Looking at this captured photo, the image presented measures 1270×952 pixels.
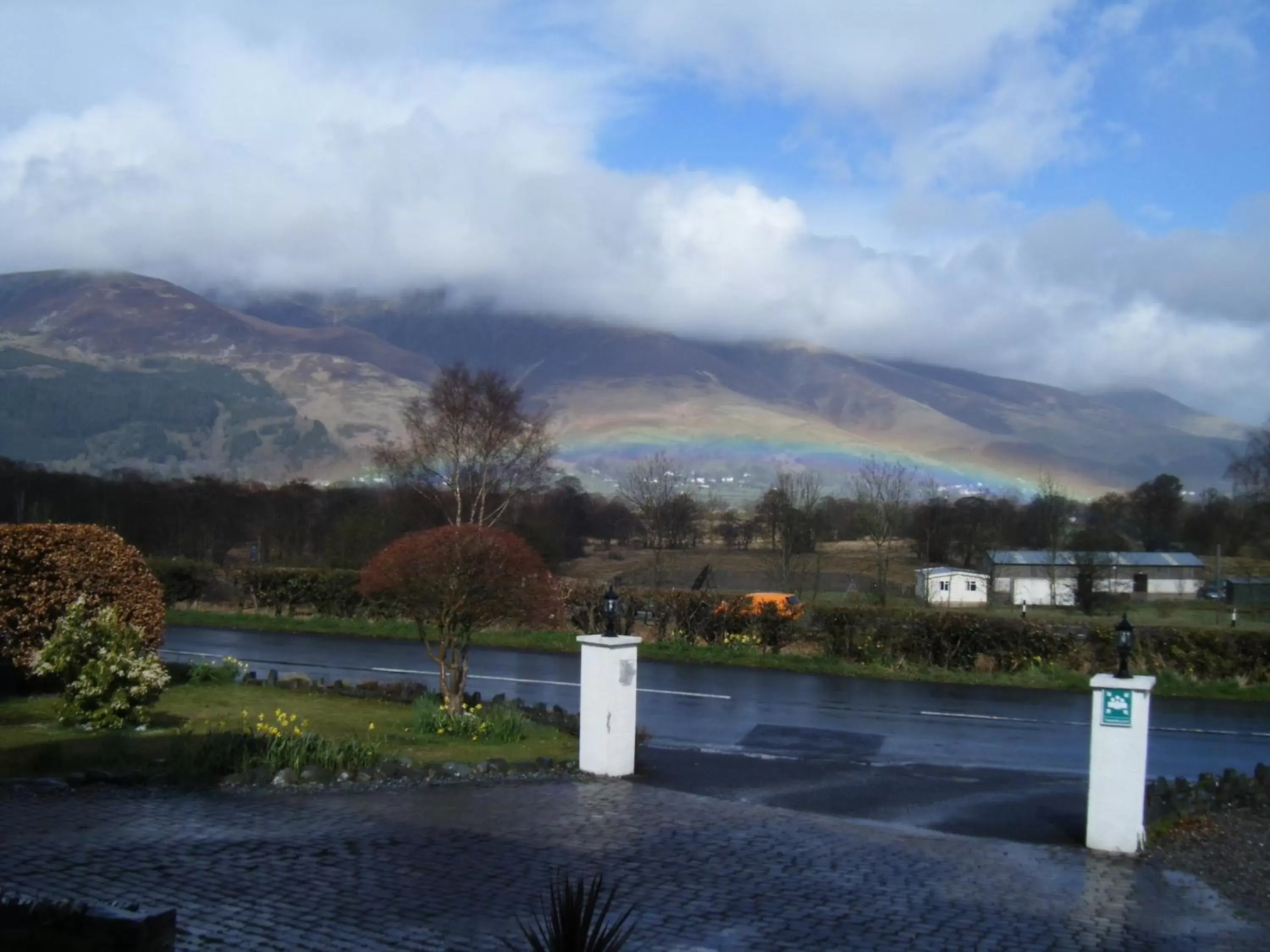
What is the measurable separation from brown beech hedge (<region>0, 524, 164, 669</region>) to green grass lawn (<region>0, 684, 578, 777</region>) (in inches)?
36.9

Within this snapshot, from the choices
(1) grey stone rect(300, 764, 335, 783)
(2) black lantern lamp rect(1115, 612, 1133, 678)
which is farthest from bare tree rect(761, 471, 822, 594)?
(1) grey stone rect(300, 764, 335, 783)

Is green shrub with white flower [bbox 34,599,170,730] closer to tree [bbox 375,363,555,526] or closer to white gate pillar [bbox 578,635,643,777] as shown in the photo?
white gate pillar [bbox 578,635,643,777]

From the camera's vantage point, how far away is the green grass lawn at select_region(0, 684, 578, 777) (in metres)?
11.4

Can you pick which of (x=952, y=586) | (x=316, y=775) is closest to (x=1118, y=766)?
(x=316, y=775)

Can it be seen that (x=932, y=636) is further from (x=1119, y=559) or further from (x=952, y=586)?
(x=1119, y=559)

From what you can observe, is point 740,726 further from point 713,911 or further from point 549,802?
point 713,911

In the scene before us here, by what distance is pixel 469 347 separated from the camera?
520ft

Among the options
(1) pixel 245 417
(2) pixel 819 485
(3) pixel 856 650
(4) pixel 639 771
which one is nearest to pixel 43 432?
(1) pixel 245 417

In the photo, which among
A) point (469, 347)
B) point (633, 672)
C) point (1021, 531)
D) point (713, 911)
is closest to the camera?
point (713, 911)

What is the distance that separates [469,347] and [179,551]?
114 meters

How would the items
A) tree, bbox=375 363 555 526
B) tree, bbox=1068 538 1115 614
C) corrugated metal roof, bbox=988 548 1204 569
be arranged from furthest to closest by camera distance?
corrugated metal roof, bbox=988 548 1204 569 < tree, bbox=375 363 555 526 < tree, bbox=1068 538 1115 614

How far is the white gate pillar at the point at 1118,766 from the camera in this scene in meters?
9.91

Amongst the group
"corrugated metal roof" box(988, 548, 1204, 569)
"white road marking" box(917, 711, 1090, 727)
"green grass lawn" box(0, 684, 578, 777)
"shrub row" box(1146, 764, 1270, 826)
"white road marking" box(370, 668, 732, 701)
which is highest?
"corrugated metal roof" box(988, 548, 1204, 569)

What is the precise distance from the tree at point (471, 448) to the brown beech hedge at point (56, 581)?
816 inches
